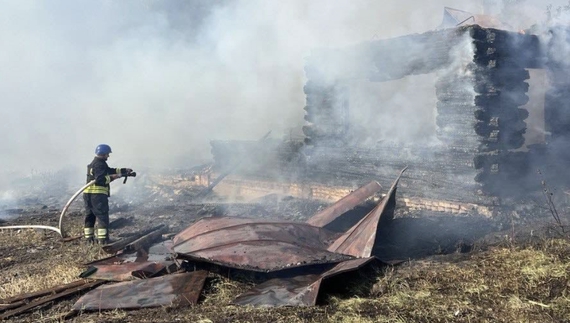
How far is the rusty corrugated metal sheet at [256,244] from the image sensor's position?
5.30 metres

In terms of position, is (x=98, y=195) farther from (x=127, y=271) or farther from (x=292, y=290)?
(x=292, y=290)

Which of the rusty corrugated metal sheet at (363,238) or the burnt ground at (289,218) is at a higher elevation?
the rusty corrugated metal sheet at (363,238)

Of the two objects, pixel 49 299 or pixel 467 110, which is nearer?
pixel 49 299

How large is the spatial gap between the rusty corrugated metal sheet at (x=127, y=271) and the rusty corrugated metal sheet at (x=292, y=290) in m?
1.45

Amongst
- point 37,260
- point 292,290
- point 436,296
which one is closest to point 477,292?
point 436,296

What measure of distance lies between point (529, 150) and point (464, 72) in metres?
1.98

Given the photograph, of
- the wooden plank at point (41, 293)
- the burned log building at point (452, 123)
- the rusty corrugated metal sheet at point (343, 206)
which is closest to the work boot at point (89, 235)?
the wooden plank at point (41, 293)

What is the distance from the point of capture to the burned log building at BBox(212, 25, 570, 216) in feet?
25.4

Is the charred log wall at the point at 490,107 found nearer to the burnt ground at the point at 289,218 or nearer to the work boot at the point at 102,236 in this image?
the burnt ground at the point at 289,218

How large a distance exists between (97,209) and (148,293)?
3.33 m

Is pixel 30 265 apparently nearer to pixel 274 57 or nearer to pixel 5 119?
pixel 274 57

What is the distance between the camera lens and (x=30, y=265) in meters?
7.18

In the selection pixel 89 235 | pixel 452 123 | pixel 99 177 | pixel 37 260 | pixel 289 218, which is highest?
pixel 452 123

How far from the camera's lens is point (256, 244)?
5695 mm
